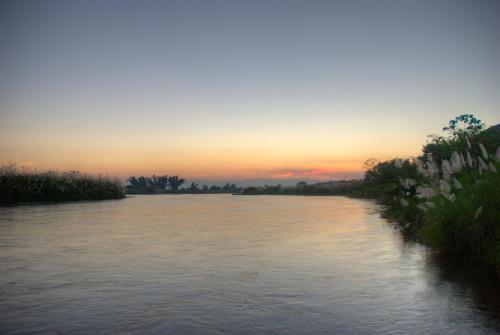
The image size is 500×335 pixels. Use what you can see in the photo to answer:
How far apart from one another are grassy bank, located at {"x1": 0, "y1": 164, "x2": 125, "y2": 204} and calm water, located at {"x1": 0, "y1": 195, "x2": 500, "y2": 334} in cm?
1904

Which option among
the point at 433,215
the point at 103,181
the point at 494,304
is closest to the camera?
the point at 494,304

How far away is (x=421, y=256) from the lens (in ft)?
31.5

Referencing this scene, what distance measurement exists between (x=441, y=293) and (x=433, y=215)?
328 centimetres

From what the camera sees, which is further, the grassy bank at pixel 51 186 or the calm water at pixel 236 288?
the grassy bank at pixel 51 186

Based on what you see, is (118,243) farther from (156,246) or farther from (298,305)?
(298,305)

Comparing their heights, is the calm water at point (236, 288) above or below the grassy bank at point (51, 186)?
below

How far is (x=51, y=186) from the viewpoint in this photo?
33.1m

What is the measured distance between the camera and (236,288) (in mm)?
6746

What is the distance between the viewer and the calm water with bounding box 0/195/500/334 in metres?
5.06

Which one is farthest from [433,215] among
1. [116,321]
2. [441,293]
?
[116,321]

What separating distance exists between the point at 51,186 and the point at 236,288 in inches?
1167

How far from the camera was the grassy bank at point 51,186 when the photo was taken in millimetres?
28997

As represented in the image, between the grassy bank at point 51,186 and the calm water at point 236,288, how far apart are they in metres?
19.0

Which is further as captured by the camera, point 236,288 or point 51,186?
point 51,186
